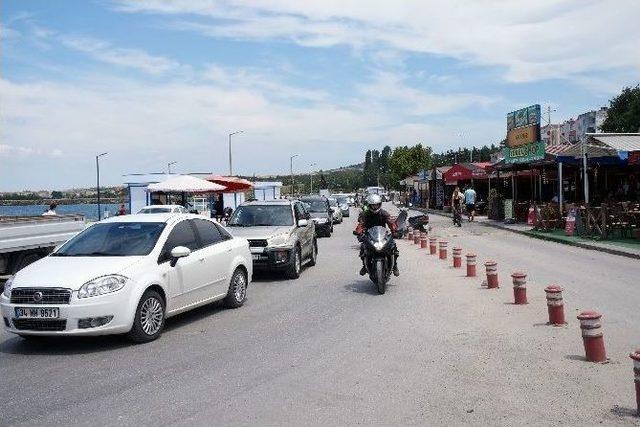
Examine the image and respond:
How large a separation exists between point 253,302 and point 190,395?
524cm

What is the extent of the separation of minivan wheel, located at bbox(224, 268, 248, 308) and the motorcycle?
238 cm

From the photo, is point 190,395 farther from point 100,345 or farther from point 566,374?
point 566,374

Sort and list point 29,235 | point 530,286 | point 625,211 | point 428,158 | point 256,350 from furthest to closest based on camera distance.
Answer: point 428,158
point 625,211
point 29,235
point 530,286
point 256,350

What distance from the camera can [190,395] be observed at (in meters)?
5.62

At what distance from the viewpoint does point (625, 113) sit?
229 feet

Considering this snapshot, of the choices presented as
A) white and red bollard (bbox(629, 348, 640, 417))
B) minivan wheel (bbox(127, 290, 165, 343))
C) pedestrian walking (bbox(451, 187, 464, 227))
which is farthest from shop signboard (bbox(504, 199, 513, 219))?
white and red bollard (bbox(629, 348, 640, 417))

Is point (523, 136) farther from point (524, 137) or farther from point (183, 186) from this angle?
point (183, 186)

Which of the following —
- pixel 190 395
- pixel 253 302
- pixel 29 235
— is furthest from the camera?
pixel 29 235

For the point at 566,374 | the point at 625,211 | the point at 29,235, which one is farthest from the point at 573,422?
the point at 625,211

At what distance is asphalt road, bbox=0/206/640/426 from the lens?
16.9ft

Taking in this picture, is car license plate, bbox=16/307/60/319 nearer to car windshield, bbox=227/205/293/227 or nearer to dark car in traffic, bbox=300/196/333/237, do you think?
car windshield, bbox=227/205/293/227

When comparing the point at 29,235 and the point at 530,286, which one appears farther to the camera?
the point at 29,235

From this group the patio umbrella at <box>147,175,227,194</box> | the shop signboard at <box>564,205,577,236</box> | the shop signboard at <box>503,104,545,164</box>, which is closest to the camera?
the shop signboard at <box>564,205,577,236</box>

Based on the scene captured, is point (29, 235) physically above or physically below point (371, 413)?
above
